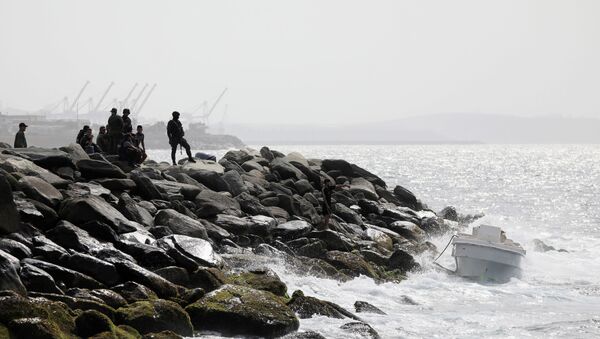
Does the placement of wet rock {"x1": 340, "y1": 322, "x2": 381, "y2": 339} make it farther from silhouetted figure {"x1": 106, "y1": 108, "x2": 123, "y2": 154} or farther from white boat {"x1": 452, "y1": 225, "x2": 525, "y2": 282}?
silhouetted figure {"x1": 106, "y1": 108, "x2": 123, "y2": 154}

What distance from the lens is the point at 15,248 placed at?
1432cm

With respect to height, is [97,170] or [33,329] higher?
[97,170]

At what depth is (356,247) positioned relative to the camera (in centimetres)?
2369

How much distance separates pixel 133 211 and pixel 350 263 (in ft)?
18.7

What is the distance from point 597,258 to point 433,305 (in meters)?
14.7

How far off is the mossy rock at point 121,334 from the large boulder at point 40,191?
6155 millimetres

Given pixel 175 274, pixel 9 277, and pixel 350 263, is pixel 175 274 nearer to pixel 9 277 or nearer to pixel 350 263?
pixel 9 277

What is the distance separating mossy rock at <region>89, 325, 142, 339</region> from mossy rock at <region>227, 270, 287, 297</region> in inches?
149

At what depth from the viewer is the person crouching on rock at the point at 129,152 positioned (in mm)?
24453

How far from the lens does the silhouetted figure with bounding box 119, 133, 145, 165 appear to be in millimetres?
24453

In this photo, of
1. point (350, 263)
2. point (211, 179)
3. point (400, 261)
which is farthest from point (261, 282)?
point (211, 179)

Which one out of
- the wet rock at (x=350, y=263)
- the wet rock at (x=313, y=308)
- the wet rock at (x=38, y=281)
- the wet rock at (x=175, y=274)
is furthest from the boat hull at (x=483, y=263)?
the wet rock at (x=38, y=281)

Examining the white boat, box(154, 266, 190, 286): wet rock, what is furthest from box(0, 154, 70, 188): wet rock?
the white boat

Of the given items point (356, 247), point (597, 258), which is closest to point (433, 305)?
point (356, 247)
